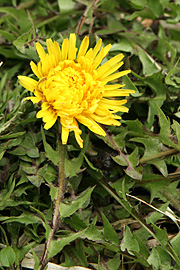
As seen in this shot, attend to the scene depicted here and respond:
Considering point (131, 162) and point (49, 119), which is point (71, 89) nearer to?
point (49, 119)

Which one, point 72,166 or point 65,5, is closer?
point 72,166

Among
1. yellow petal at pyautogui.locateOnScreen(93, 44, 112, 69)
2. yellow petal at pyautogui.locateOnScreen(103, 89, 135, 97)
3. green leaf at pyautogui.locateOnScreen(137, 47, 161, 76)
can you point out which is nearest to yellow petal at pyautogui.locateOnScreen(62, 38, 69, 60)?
yellow petal at pyautogui.locateOnScreen(93, 44, 112, 69)

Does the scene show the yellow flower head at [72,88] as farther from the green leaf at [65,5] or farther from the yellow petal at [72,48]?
the green leaf at [65,5]

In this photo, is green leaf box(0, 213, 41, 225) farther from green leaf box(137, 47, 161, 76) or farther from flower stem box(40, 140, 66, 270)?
green leaf box(137, 47, 161, 76)

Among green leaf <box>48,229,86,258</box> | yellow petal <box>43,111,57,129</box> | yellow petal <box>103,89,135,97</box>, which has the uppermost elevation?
yellow petal <box>43,111,57,129</box>

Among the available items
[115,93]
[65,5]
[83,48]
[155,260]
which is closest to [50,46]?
[83,48]

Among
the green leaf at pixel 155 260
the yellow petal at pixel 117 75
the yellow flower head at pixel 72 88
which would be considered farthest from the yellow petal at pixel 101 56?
the green leaf at pixel 155 260

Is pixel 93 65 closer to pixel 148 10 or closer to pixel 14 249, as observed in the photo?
pixel 148 10

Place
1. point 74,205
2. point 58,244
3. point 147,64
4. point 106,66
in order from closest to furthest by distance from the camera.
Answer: point 58,244, point 74,205, point 106,66, point 147,64
